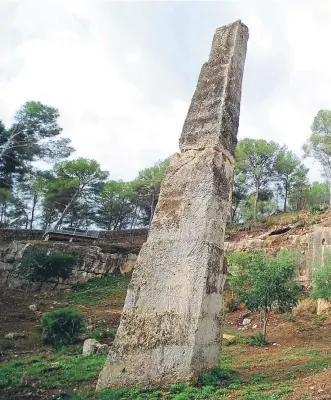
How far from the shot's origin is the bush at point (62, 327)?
1184cm

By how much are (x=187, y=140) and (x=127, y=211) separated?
37213 mm

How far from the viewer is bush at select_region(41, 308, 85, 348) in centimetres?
1184

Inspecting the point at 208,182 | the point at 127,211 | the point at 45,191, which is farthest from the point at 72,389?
the point at 127,211

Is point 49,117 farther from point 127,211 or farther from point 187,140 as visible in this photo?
point 187,140

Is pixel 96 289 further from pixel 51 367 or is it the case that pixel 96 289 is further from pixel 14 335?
pixel 51 367

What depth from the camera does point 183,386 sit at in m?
5.48

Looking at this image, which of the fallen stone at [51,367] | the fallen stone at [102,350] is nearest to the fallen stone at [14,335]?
the fallen stone at [102,350]

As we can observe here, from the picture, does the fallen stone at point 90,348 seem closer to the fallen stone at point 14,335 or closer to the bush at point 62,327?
the bush at point 62,327

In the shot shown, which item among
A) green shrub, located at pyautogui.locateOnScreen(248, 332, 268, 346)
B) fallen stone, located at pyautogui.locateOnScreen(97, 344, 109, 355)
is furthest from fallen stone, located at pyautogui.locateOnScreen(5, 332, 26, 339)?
green shrub, located at pyautogui.locateOnScreen(248, 332, 268, 346)

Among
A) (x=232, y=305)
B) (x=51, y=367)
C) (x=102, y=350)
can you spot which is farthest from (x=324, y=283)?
(x=51, y=367)

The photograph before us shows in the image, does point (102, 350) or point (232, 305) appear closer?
point (102, 350)

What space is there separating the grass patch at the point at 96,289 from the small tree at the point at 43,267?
59.2 inches

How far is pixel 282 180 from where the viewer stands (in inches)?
1531

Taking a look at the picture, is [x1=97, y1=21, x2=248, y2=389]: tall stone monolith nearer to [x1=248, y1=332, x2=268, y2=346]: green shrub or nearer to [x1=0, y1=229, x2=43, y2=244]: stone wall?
[x1=248, y1=332, x2=268, y2=346]: green shrub
